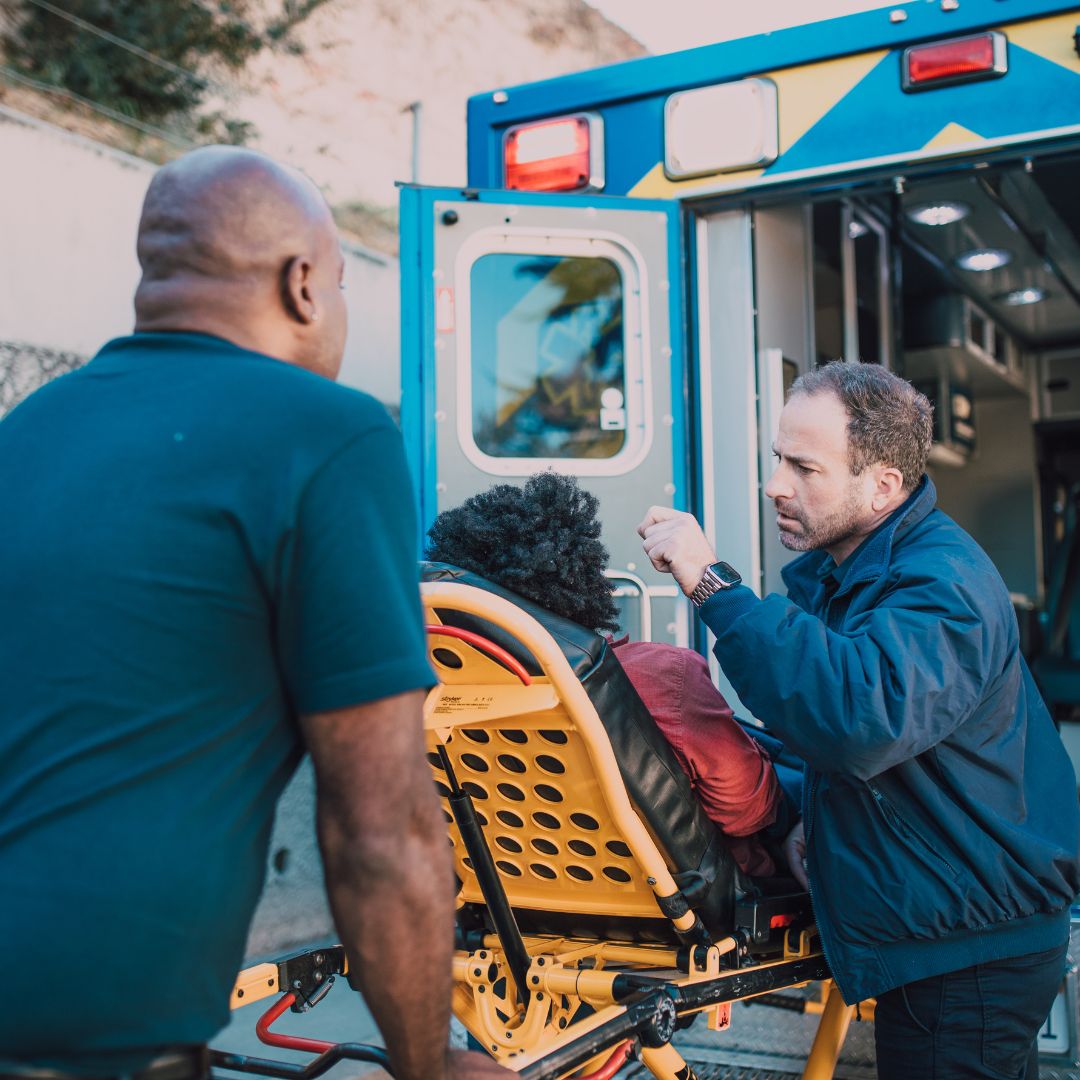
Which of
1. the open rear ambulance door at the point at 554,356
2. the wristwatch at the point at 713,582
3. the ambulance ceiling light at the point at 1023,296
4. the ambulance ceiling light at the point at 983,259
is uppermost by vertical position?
the ambulance ceiling light at the point at 1023,296

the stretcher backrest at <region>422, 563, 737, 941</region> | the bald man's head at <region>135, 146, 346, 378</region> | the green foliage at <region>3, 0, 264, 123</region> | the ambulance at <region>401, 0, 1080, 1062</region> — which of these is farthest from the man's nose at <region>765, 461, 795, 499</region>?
the green foliage at <region>3, 0, 264, 123</region>

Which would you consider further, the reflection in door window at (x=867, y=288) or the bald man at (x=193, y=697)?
the reflection in door window at (x=867, y=288)

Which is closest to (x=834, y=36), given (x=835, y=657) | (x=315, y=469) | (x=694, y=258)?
(x=694, y=258)

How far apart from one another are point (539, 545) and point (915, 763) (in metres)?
0.71

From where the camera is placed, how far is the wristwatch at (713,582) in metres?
2.08

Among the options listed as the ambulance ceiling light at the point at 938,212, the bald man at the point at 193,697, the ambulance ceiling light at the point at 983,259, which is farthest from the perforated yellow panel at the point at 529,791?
the ambulance ceiling light at the point at 983,259

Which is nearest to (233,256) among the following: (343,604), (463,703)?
(343,604)

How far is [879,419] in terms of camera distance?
2.24 metres

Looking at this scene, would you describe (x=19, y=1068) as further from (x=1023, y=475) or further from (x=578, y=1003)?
(x=1023, y=475)

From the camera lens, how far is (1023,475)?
920 centimetres

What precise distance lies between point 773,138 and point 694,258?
446 millimetres

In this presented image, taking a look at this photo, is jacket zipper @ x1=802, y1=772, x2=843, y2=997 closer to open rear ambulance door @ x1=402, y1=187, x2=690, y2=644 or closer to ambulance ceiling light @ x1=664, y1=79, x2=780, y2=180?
open rear ambulance door @ x1=402, y1=187, x2=690, y2=644

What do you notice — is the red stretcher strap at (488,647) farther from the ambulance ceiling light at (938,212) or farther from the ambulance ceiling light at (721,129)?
the ambulance ceiling light at (938,212)

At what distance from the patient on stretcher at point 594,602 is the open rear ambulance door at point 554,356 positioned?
145 cm
